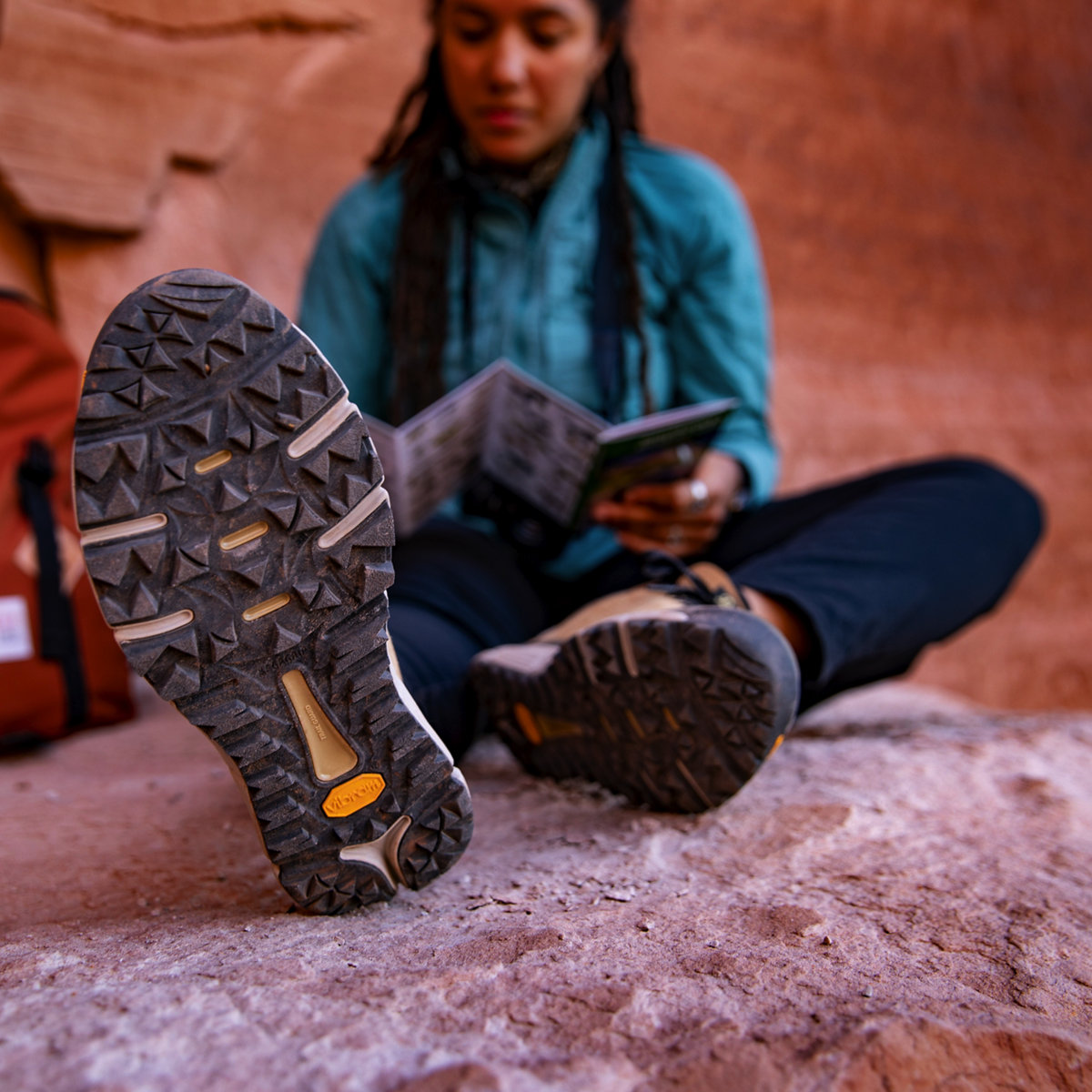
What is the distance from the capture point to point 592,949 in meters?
0.52

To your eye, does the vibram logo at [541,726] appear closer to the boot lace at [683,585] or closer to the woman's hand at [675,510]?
the boot lace at [683,585]

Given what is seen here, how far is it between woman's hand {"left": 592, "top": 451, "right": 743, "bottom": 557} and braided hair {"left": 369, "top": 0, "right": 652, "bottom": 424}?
0.39 feet

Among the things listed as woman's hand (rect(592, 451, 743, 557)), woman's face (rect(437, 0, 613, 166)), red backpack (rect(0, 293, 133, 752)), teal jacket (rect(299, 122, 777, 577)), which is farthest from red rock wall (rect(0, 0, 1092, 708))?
woman's hand (rect(592, 451, 743, 557))

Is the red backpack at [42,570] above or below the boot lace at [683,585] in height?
below

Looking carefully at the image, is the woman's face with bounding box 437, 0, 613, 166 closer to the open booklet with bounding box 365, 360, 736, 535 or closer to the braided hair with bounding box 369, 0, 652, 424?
the braided hair with bounding box 369, 0, 652, 424

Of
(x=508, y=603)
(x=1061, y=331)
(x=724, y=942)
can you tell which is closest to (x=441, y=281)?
(x=508, y=603)

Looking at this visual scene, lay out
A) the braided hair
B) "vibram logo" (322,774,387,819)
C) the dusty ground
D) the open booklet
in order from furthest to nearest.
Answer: the braided hair
the open booklet
"vibram logo" (322,774,387,819)
the dusty ground

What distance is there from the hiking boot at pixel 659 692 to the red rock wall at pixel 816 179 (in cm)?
139

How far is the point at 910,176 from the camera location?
2611 millimetres

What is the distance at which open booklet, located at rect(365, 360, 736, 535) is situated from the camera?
34.0 inches

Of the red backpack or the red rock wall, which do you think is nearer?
the red backpack

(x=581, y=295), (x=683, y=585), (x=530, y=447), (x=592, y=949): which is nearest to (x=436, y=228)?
(x=581, y=295)

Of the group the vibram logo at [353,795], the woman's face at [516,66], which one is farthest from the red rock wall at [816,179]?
the vibram logo at [353,795]

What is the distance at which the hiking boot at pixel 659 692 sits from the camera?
0.63 meters
